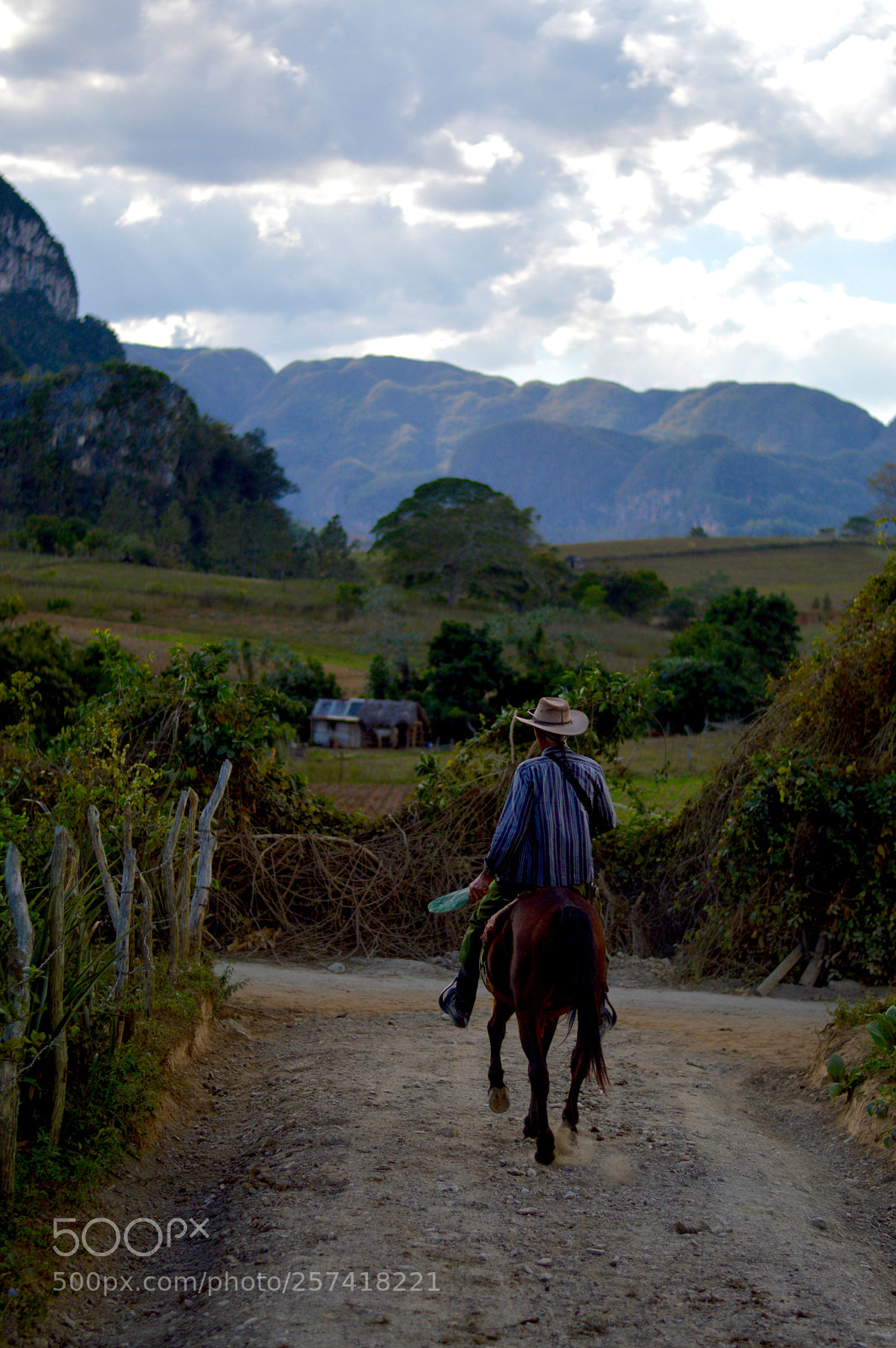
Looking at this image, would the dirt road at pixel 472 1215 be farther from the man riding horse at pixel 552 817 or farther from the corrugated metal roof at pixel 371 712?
the corrugated metal roof at pixel 371 712

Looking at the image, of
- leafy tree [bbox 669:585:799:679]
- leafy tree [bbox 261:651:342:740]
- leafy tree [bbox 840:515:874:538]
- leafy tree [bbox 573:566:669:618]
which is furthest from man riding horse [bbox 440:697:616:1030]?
leafy tree [bbox 840:515:874:538]

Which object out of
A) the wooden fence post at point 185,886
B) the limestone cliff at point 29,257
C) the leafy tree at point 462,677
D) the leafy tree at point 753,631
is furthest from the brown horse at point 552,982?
the limestone cliff at point 29,257

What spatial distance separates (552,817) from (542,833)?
89mm

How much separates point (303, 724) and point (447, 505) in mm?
32089

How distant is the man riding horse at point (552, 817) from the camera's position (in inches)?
189

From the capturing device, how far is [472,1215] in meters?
3.94

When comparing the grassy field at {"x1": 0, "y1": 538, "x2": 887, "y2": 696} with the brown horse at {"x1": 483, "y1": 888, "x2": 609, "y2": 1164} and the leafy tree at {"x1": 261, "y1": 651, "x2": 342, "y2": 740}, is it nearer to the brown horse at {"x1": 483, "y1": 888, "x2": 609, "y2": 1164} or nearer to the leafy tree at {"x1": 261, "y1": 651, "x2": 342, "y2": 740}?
A: the leafy tree at {"x1": 261, "y1": 651, "x2": 342, "y2": 740}

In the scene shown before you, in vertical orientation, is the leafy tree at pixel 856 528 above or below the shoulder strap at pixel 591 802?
above

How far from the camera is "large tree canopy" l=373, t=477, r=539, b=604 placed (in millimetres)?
66438

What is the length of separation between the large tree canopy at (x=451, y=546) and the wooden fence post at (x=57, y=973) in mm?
61815

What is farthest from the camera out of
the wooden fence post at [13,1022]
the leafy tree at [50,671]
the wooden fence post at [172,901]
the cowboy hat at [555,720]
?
the leafy tree at [50,671]

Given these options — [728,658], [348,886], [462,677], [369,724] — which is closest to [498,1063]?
[348,886]

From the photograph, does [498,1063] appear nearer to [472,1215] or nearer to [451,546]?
[472,1215]

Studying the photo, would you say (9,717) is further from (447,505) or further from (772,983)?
(447,505)
